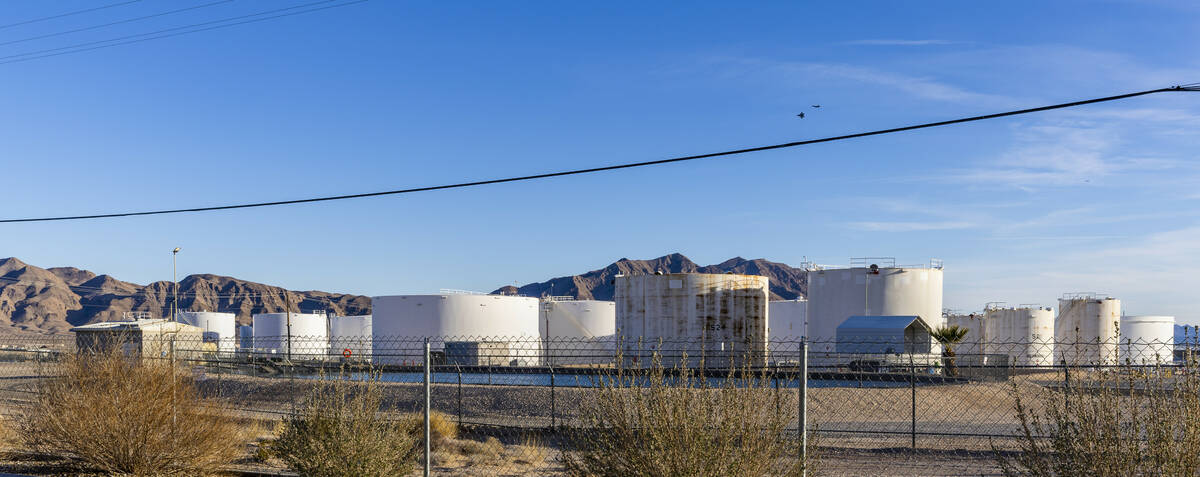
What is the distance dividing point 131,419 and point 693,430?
798 cm

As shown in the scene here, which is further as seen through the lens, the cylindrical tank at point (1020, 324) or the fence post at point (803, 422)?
the cylindrical tank at point (1020, 324)

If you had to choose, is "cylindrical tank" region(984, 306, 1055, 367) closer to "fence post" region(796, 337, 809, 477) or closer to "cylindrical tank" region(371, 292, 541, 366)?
"cylindrical tank" region(371, 292, 541, 366)

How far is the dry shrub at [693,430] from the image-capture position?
Result: 7.20 metres

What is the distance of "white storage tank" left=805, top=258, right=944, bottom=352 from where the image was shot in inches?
1946

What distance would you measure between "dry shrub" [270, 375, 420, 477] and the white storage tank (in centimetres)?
4072

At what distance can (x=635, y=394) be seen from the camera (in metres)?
7.45

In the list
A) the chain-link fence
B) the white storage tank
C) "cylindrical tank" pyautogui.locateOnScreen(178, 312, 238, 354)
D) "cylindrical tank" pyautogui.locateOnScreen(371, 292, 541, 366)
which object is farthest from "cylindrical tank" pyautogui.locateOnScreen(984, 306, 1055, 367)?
"cylindrical tank" pyautogui.locateOnScreen(178, 312, 238, 354)

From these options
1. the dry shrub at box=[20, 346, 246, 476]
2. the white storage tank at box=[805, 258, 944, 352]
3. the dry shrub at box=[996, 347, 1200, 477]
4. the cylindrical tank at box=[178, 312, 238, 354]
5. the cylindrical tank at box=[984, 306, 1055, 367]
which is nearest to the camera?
the dry shrub at box=[996, 347, 1200, 477]

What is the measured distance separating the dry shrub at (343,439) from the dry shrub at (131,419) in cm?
190

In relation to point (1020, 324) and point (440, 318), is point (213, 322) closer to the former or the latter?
point (440, 318)

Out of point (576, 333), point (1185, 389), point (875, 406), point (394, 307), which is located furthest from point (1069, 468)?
point (576, 333)

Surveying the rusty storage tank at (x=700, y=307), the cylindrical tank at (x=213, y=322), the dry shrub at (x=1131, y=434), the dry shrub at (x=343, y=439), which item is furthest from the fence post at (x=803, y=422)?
the cylindrical tank at (x=213, y=322)

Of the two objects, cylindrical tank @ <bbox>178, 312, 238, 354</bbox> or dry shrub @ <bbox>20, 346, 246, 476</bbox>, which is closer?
dry shrub @ <bbox>20, 346, 246, 476</bbox>

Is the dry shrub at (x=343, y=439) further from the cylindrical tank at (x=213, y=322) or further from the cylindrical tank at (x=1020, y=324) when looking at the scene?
the cylindrical tank at (x=213, y=322)
